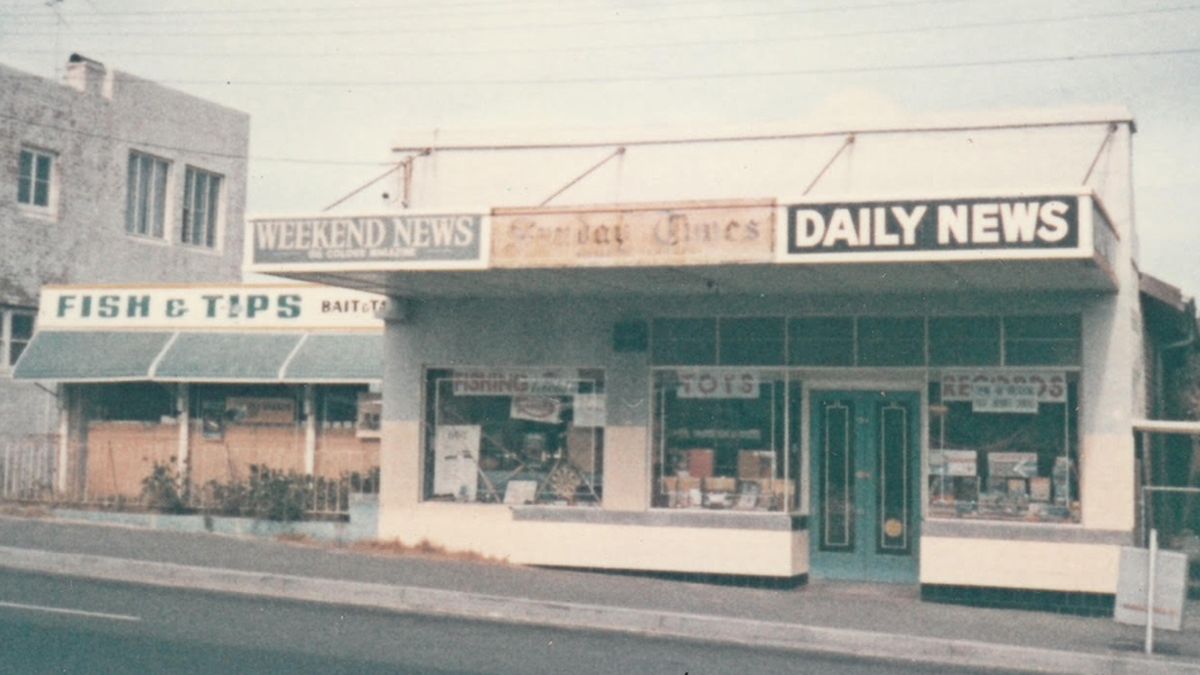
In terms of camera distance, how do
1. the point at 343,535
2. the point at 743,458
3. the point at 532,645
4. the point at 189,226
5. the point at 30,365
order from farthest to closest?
the point at 189,226, the point at 30,365, the point at 343,535, the point at 743,458, the point at 532,645

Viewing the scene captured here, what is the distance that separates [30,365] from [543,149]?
10.5m

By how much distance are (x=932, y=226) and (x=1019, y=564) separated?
14.0 ft

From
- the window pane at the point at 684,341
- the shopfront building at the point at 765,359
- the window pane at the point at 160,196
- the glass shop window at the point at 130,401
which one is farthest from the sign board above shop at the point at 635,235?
the window pane at the point at 160,196

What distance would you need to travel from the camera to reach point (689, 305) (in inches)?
648

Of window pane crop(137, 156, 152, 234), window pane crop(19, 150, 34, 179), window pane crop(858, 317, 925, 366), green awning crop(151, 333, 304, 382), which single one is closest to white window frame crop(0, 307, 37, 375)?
window pane crop(19, 150, 34, 179)

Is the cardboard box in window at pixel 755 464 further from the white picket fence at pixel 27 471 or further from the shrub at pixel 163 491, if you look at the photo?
the white picket fence at pixel 27 471

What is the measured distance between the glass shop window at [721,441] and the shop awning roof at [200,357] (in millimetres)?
5509

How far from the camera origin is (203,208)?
31.7 m

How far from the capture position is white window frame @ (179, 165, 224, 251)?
31188 mm

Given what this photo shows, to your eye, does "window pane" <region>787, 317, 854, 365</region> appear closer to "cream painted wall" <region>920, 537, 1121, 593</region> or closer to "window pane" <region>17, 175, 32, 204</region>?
"cream painted wall" <region>920, 537, 1121, 593</region>

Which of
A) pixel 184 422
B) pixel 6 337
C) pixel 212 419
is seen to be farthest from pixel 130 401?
pixel 6 337

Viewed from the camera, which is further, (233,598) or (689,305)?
(689,305)

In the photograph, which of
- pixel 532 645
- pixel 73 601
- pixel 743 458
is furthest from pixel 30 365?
pixel 532 645

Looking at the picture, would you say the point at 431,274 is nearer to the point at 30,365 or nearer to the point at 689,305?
the point at 689,305
